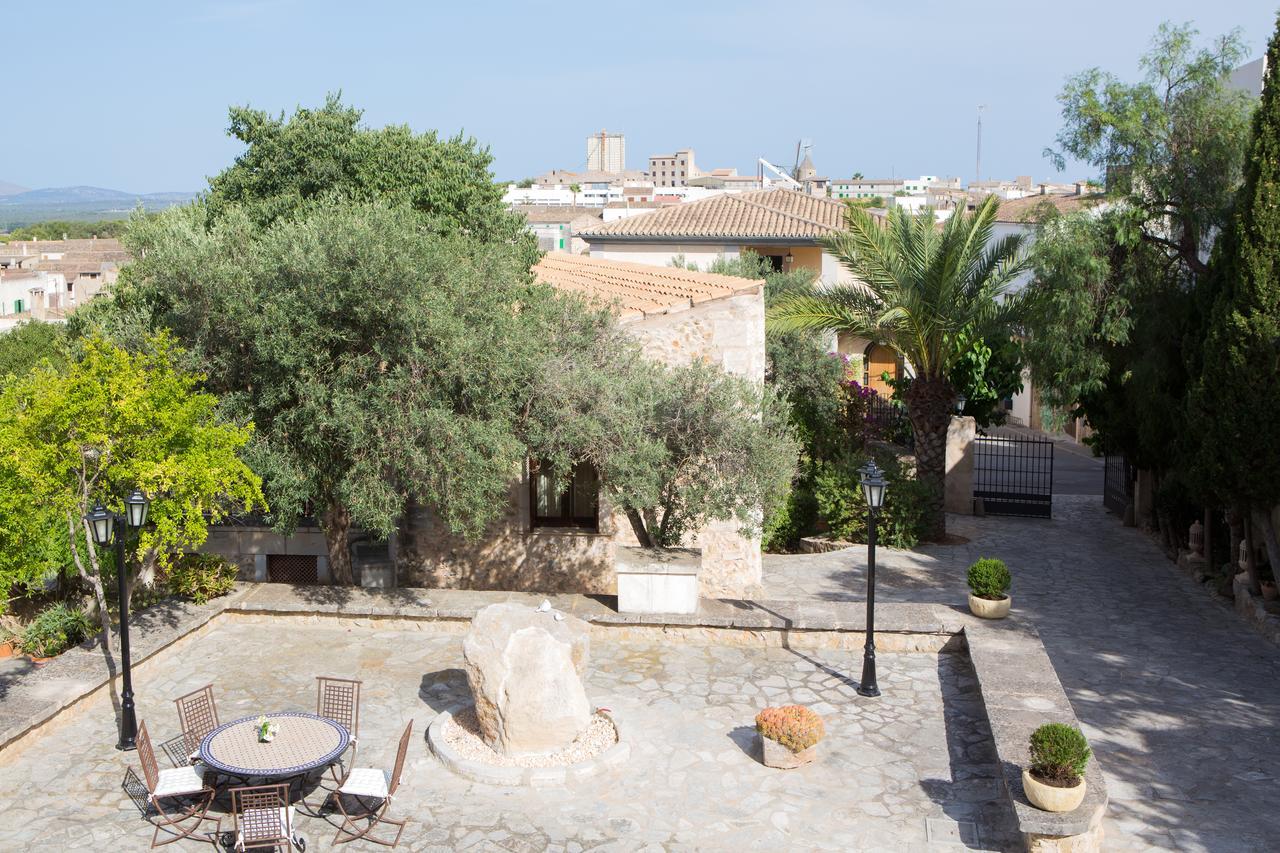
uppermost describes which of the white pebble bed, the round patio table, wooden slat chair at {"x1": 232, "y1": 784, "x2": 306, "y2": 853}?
the round patio table

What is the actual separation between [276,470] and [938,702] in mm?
7845

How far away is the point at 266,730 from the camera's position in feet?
30.0

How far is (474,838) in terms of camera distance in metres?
8.70

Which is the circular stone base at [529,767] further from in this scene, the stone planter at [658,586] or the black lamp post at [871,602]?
the stone planter at [658,586]

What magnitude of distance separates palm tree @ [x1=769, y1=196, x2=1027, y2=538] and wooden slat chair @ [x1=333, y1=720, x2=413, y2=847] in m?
11.7

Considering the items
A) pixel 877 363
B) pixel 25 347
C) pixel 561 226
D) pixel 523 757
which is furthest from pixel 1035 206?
pixel 561 226

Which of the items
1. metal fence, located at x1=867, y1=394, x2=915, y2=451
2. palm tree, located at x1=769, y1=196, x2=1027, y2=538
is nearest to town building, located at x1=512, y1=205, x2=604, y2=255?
metal fence, located at x1=867, y1=394, x2=915, y2=451

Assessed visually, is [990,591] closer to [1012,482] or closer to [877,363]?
[1012,482]

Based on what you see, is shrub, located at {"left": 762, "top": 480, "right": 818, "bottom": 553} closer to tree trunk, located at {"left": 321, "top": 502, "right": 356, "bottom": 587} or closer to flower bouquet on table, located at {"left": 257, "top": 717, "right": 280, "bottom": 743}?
tree trunk, located at {"left": 321, "top": 502, "right": 356, "bottom": 587}

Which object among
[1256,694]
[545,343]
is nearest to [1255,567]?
[1256,694]

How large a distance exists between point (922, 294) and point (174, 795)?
14046 millimetres

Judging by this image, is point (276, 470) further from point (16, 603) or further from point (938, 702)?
point (938, 702)

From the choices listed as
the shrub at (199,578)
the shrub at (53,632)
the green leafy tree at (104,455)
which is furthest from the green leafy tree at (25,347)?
the green leafy tree at (104,455)

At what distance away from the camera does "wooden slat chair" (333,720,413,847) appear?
8695mm
